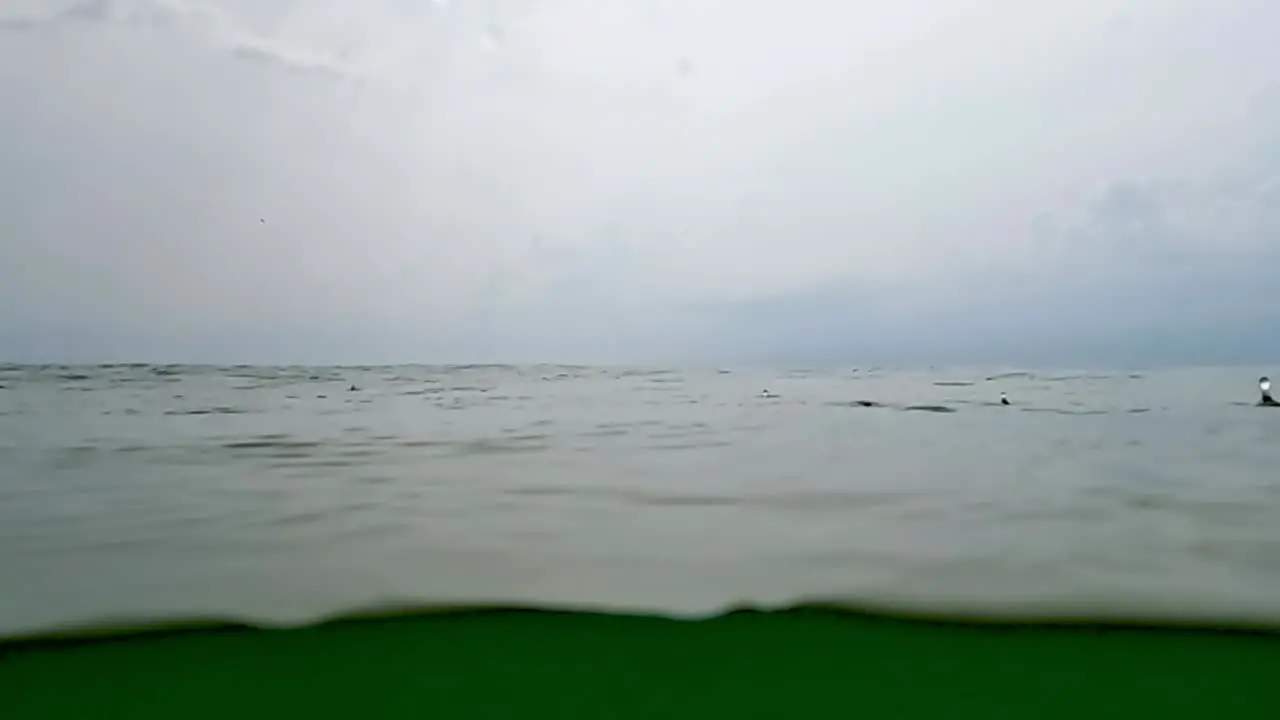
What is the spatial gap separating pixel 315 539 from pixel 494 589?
1432mm

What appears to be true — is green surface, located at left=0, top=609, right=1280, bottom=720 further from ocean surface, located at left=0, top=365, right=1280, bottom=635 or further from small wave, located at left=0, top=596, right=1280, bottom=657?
ocean surface, located at left=0, top=365, right=1280, bottom=635

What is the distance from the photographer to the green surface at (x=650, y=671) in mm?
2525

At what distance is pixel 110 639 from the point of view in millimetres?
3023

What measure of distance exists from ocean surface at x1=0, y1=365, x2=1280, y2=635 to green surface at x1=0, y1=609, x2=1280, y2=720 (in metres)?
0.21

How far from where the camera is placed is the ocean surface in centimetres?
345

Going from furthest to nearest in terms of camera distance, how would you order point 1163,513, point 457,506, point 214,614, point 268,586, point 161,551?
point 457,506 < point 1163,513 < point 161,551 < point 268,586 < point 214,614

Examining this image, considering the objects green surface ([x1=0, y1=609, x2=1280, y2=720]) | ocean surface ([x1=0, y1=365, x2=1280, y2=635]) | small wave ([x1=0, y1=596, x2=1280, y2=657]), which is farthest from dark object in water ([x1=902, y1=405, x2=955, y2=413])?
green surface ([x1=0, y1=609, x2=1280, y2=720])

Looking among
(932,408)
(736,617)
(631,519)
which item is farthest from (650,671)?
(932,408)

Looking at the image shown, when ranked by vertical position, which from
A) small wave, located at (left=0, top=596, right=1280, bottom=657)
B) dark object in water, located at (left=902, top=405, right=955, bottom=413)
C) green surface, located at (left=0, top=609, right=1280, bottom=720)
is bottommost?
green surface, located at (left=0, top=609, right=1280, bottom=720)

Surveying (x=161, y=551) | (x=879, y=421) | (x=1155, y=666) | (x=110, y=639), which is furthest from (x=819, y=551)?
(x=879, y=421)

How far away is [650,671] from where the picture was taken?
278 centimetres

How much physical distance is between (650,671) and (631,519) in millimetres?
2186

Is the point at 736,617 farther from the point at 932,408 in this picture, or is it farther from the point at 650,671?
the point at 932,408

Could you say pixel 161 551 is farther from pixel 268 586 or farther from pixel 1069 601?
pixel 1069 601
